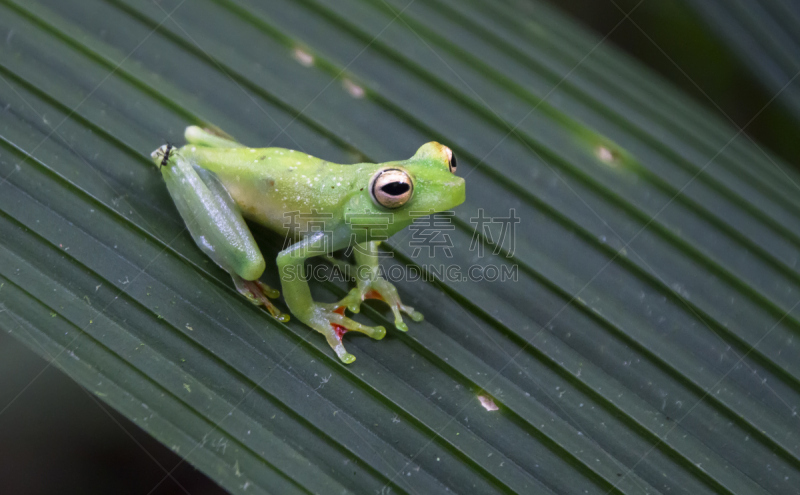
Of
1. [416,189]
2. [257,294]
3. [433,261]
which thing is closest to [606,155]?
[433,261]

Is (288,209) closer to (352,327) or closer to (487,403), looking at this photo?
(352,327)

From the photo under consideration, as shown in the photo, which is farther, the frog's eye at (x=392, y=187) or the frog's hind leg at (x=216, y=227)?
the frog's hind leg at (x=216, y=227)

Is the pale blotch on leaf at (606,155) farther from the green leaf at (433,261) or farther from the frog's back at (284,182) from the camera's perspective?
the frog's back at (284,182)

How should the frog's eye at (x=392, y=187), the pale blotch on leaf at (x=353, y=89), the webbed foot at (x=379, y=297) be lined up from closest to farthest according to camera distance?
the frog's eye at (x=392, y=187) → the webbed foot at (x=379, y=297) → the pale blotch on leaf at (x=353, y=89)

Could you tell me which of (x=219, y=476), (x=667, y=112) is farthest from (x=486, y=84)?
(x=219, y=476)

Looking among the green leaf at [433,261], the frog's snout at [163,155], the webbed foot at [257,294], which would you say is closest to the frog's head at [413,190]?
the green leaf at [433,261]
